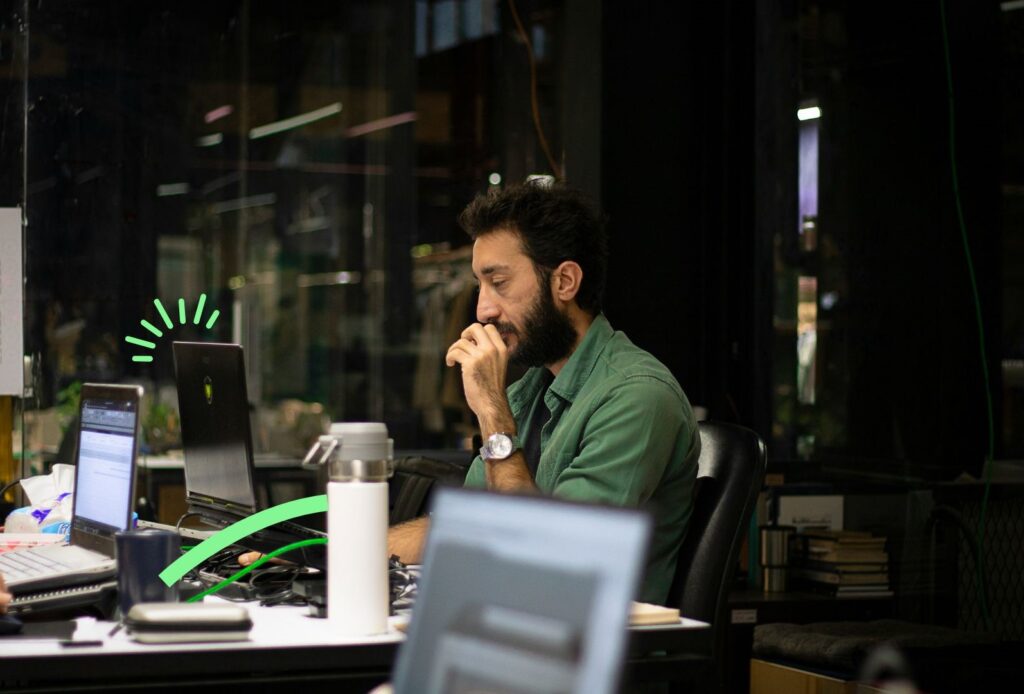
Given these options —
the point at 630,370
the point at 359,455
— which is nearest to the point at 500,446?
the point at 630,370

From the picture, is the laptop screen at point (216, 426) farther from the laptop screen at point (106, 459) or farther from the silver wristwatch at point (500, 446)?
the silver wristwatch at point (500, 446)

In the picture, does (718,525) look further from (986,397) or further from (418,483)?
(986,397)

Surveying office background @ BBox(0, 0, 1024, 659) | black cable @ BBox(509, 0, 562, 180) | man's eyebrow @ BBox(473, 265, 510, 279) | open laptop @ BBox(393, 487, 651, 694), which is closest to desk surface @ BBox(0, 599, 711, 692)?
open laptop @ BBox(393, 487, 651, 694)

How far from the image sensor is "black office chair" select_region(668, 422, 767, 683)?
233 centimetres

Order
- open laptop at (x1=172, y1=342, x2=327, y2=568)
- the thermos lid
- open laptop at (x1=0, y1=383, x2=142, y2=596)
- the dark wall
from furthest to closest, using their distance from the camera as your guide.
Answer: the dark wall < open laptop at (x1=172, y1=342, x2=327, y2=568) < open laptop at (x1=0, y1=383, x2=142, y2=596) < the thermos lid

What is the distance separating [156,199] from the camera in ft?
19.2

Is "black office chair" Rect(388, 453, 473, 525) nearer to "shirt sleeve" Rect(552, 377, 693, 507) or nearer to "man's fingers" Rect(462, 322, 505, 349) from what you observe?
"man's fingers" Rect(462, 322, 505, 349)

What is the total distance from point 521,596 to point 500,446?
1.54 meters

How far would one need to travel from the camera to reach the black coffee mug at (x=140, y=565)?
6.35 ft

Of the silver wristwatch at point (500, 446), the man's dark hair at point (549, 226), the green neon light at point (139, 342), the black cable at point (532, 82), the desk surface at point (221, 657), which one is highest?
the black cable at point (532, 82)

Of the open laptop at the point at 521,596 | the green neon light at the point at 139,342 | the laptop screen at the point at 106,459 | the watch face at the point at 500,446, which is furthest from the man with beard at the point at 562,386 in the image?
the green neon light at the point at 139,342

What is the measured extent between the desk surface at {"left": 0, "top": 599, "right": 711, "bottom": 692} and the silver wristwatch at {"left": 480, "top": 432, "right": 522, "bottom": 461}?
0.79 m

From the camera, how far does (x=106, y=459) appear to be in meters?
2.42

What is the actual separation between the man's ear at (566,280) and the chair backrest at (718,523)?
530 millimetres
